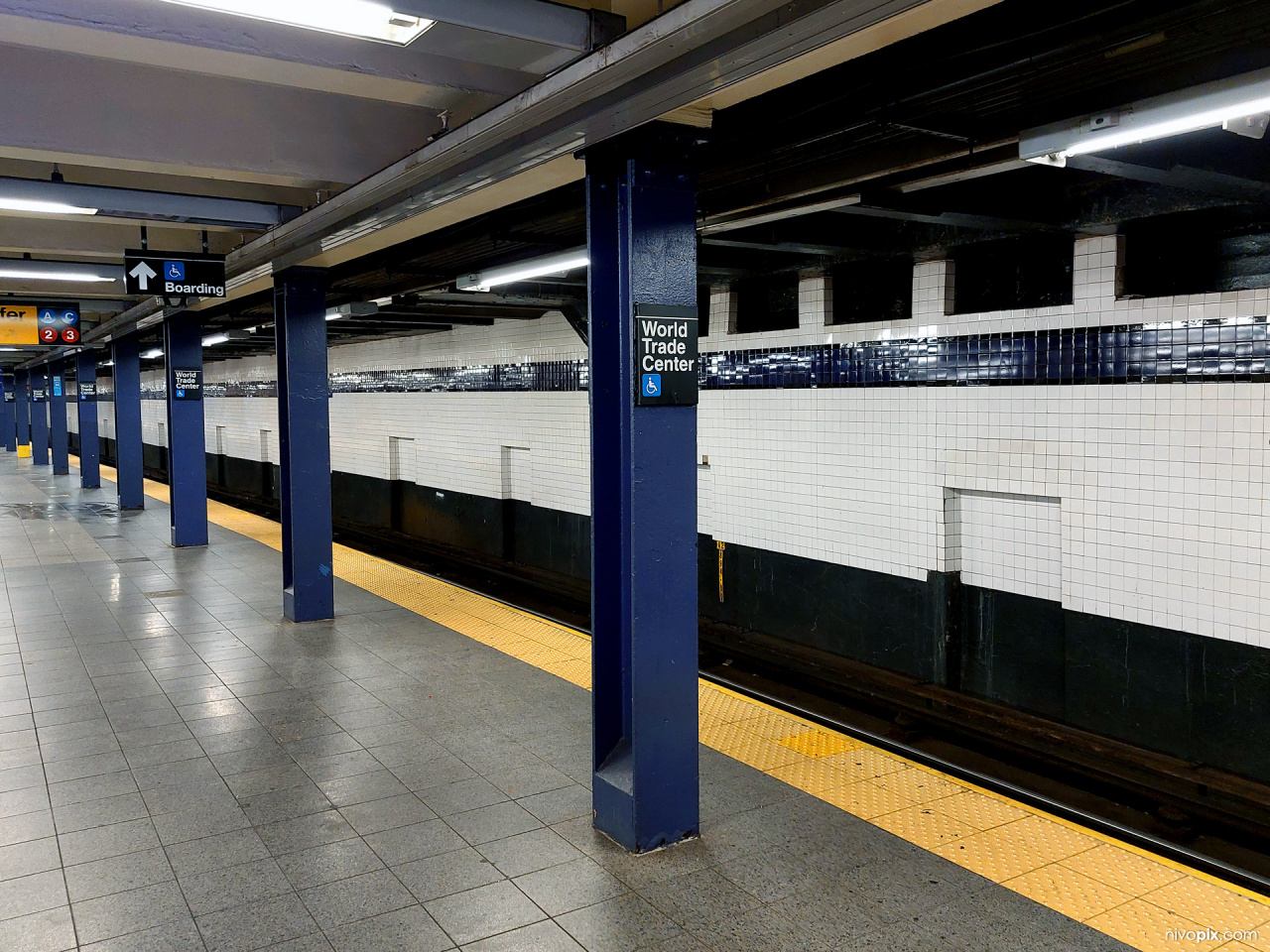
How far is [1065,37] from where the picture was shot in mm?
3076

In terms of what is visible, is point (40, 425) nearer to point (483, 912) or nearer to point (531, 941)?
point (483, 912)

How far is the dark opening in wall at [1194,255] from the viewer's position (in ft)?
18.0

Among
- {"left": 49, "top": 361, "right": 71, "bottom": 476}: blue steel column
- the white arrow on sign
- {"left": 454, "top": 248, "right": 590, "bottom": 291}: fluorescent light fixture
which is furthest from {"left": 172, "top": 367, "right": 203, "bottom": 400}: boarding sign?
{"left": 49, "top": 361, "right": 71, "bottom": 476}: blue steel column

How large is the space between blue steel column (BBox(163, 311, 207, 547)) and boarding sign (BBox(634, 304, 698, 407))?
33.1 ft

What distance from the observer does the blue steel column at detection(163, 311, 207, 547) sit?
40.3 ft

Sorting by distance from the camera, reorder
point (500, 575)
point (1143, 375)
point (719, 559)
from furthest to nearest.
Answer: point (500, 575)
point (719, 559)
point (1143, 375)

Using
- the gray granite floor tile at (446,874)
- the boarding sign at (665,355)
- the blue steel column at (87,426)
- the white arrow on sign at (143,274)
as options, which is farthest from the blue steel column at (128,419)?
the boarding sign at (665,355)

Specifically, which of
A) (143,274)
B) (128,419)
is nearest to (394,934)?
(143,274)

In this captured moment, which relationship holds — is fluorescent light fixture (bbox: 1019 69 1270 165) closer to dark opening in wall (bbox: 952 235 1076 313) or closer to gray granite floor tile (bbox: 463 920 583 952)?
dark opening in wall (bbox: 952 235 1076 313)

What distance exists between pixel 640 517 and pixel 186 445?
10.6 metres

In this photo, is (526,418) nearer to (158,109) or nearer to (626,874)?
(158,109)

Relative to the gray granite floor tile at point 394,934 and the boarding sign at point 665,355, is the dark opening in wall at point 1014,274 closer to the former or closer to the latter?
the boarding sign at point 665,355

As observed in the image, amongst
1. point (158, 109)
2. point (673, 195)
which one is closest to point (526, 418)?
point (158, 109)

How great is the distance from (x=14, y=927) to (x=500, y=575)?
33.2ft
